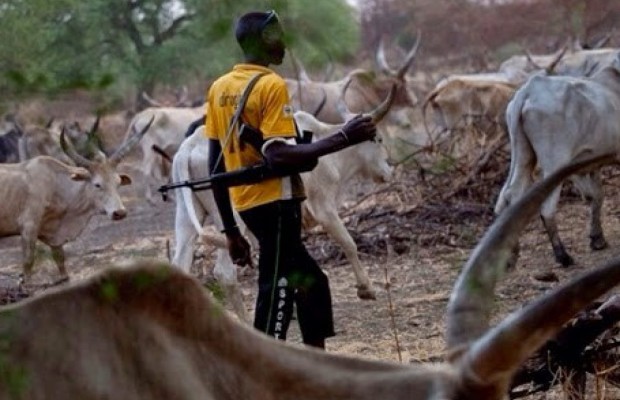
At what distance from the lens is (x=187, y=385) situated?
3.32 metres

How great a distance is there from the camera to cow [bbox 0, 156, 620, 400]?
3.26m

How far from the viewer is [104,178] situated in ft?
41.6

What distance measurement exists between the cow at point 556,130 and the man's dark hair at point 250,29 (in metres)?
4.58

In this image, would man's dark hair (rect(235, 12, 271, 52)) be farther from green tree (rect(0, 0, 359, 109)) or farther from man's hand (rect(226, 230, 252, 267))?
man's hand (rect(226, 230, 252, 267))

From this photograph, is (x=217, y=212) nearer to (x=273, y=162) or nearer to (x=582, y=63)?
(x=273, y=162)

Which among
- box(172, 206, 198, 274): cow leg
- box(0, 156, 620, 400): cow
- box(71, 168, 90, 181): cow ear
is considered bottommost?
box(172, 206, 198, 274): cow leg

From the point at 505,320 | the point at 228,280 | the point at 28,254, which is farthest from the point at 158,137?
the point at 505,320

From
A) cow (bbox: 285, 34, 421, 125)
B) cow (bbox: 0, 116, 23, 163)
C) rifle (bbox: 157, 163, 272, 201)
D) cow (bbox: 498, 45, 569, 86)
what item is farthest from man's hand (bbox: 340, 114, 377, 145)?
cow (bbox: 0, 116, 23, 163)

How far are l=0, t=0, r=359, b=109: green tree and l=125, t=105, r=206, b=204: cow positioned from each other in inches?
311

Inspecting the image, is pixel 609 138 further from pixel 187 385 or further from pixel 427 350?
pixel 187 385

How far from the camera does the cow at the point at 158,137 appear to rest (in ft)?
58.5

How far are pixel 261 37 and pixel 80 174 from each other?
22.8 feet

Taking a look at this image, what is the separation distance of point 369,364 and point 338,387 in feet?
0.39

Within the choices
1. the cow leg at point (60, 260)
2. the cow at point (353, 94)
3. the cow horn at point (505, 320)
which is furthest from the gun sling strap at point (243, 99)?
the cow at point (353, 94)
